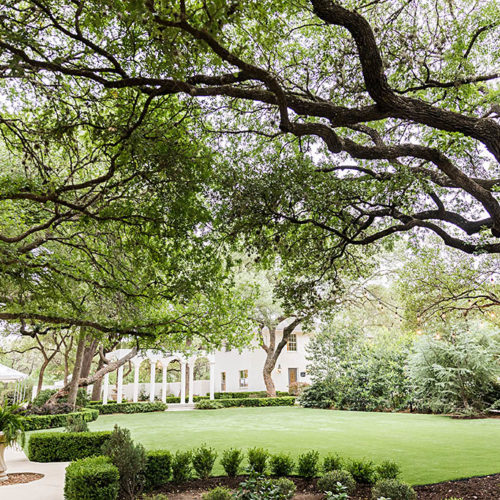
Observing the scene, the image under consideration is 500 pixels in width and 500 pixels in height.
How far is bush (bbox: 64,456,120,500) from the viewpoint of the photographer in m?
6.00

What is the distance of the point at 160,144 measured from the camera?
550cm

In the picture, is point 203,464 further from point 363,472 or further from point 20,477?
point 20,477

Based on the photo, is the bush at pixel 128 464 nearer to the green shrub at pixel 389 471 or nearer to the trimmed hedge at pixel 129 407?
the green shrub at pixel 389 471

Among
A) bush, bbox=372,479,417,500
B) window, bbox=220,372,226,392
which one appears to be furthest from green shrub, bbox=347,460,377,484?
window, bbox=220,372,226,392

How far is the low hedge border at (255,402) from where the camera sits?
89.2 feet

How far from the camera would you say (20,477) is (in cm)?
934

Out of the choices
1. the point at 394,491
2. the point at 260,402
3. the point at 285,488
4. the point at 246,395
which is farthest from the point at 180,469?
the point at 246,395

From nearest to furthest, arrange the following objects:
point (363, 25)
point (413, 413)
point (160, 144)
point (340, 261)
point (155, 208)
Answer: point (363, 25)
point (160, 144)
point (155, 208)
point (340, 261)
point (413, 413)

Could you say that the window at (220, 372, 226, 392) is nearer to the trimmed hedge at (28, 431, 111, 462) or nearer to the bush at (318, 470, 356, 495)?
the trimmed hedge at (28, 431, 111, 462)

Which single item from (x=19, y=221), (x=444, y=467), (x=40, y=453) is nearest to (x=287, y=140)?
(x=19, y=221)

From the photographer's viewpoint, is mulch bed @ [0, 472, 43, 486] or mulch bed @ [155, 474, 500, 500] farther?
mulch bed @ [0, 472, 43, 486]

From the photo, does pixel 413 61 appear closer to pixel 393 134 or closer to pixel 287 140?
pixel 393 134

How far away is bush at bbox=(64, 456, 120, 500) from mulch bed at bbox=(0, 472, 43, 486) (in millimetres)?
3486

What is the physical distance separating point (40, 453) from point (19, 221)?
682 centimetres
